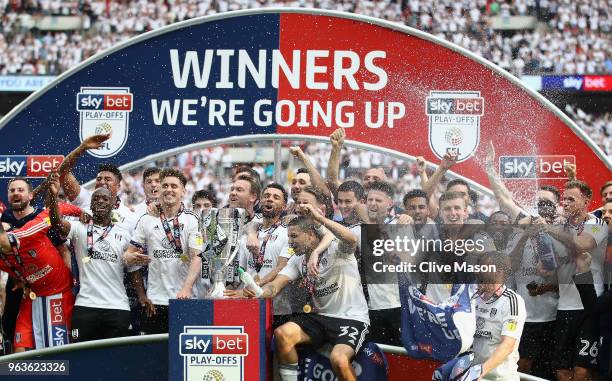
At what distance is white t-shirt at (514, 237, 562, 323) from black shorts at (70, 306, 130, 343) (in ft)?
8.71

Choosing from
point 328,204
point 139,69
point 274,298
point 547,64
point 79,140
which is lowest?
point 274,298

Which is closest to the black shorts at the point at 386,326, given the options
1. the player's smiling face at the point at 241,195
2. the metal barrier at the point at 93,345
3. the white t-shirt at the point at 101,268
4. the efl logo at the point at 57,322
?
the player's smiling face at the point at 241,195

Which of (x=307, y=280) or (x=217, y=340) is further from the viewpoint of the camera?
(x=307, y=280)

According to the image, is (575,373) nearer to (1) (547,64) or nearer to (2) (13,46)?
(1) (547,64)

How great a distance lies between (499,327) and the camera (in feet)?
20.8

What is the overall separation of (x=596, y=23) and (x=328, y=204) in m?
16.1

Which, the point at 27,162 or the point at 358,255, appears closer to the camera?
the point at 358,255

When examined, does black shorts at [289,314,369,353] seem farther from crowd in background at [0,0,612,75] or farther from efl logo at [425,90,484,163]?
crowd in background at [0,0,612,75]

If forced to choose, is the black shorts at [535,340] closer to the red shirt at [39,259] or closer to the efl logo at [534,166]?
the efl logo at [534,166]

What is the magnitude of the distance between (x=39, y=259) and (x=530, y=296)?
3.27 meters

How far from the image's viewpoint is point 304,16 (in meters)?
7.55

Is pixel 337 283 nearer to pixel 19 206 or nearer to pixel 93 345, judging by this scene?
pixel 93 345

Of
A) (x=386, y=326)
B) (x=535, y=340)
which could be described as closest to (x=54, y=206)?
(x=386, y=326)

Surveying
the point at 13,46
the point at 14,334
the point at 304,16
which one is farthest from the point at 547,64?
the point at 14,334
